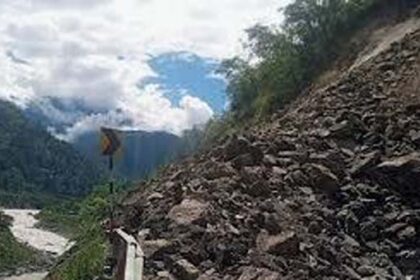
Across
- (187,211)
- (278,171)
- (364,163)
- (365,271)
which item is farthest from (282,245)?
(364,163)

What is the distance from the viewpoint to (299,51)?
2132 inches

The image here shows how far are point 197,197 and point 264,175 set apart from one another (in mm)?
2180

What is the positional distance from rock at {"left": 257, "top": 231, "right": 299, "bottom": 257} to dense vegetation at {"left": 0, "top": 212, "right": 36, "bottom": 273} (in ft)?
369

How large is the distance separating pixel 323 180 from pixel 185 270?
6752 mm

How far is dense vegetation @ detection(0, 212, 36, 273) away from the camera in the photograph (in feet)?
448

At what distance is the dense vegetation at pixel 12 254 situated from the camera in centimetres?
13652

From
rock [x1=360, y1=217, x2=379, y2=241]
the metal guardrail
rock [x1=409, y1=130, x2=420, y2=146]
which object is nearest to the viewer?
the metal guardrail

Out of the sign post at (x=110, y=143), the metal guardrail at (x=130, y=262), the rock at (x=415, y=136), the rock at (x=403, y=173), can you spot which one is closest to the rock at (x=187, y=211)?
the sign post at (x=110, y=143)

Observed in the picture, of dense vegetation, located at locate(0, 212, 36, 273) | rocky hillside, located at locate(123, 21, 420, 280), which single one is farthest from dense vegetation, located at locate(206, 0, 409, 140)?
dense vegetation, located at locate(0, 212, 36, 273)

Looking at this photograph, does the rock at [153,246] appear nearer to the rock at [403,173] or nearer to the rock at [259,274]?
the rock at [259,274]

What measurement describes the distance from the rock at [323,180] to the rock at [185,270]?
Result: 619cm

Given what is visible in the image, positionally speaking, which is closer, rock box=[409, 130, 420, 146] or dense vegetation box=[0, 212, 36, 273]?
rock box=[409, 130, 420, 146]

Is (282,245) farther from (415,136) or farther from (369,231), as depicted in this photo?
(415,136)

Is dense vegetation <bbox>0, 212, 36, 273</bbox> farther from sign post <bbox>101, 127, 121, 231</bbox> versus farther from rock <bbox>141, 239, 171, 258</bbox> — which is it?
rock <bbox>141, 239, 171, 258</bbox>
